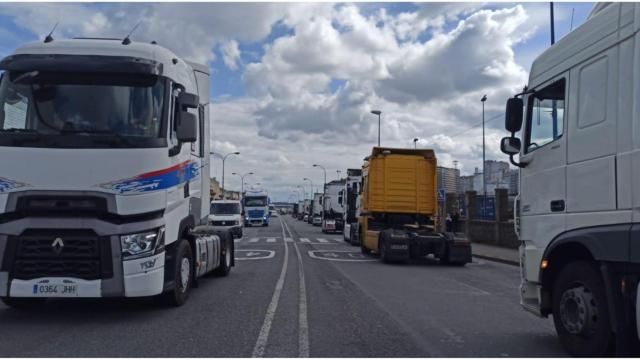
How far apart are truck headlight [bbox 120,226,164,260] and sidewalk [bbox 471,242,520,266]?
1382 cm

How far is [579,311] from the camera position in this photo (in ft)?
19.1

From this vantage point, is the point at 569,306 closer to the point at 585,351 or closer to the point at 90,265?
the point at 585,351

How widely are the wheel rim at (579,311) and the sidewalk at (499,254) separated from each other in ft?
43.9

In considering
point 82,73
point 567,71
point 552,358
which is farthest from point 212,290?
point 567,71

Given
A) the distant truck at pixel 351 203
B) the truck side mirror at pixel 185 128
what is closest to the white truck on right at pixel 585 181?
the truck side mirror at pixel 185 128

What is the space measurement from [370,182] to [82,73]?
12927 mm

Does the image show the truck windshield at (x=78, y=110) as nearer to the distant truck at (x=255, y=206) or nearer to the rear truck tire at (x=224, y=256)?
the rear truck tire at (x=224, y=256)

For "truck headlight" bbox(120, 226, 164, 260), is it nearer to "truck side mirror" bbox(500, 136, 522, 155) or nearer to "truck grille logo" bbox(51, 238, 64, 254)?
"truck grille logo" bbox(51, 238, 64, 254)

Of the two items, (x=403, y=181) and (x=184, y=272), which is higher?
(x=403, y=181)

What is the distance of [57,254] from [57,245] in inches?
4.5

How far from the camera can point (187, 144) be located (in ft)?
30.9

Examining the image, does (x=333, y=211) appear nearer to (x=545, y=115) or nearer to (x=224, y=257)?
(x=224, y=257)

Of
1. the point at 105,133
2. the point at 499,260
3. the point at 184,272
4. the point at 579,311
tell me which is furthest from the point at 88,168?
the point at 499,260

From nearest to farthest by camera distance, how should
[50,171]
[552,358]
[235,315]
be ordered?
1. [552,358]
2. [50,171]
3. [235,315]
